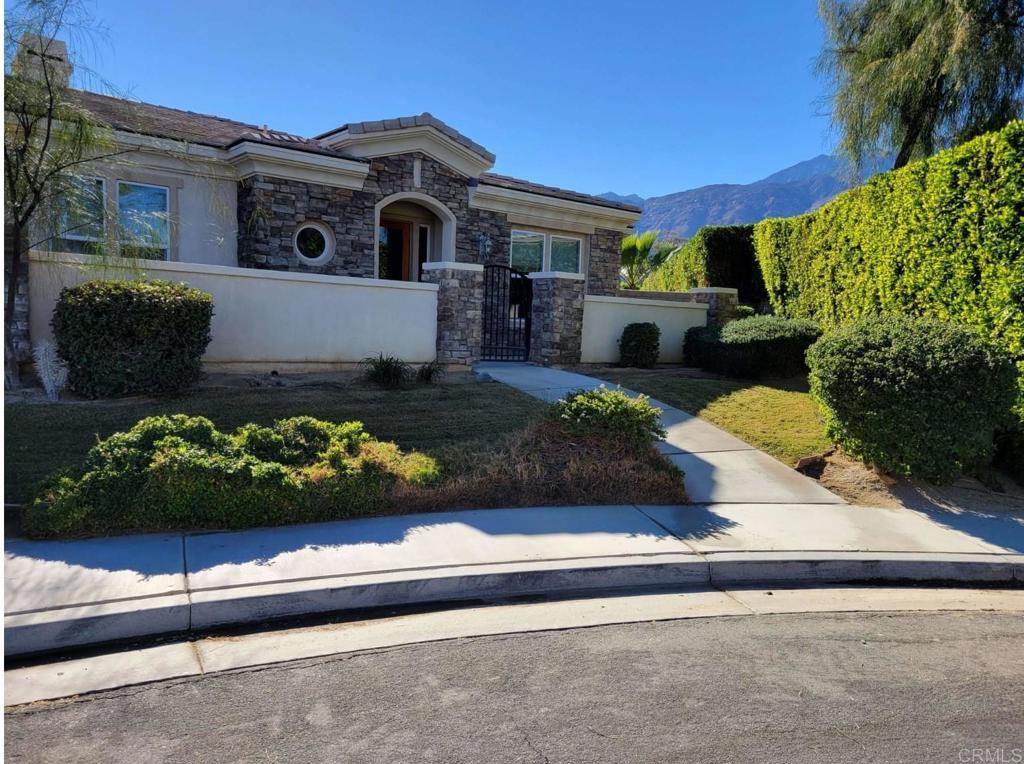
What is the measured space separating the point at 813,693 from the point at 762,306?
586 inches

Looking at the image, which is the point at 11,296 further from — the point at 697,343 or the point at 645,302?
the point at 697,343

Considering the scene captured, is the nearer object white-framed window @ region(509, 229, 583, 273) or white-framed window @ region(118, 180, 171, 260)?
white-framed window @ region(118, 180, 171, 260)

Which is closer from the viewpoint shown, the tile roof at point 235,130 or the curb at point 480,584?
the curb at point 480,584

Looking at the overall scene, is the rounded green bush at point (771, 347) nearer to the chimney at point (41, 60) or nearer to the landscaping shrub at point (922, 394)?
the landscaping shrub at point (922, 394)

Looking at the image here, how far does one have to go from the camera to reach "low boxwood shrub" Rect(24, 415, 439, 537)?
5.21 m

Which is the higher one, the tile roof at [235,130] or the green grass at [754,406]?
the tile roof at [235,130]

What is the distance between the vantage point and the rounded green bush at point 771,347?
41.1 feet

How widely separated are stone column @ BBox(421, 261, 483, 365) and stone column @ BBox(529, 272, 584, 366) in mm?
1740

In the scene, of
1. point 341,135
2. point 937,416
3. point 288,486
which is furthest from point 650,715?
point 341,135

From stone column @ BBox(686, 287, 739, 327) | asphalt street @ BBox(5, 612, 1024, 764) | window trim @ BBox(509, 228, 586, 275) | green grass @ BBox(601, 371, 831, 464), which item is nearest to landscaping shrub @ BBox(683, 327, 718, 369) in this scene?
stone column @ BBox(686, 287, 739, 327)

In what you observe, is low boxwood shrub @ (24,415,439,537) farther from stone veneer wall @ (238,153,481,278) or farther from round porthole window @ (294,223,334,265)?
round porthole window @ (294,223,334,265)

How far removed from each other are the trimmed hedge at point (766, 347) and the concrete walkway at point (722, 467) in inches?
110

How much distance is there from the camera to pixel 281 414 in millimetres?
8148

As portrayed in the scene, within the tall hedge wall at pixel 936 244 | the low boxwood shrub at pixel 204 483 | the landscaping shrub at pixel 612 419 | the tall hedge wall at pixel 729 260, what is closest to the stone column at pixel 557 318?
the tall hedge wall at pixel 936 244
